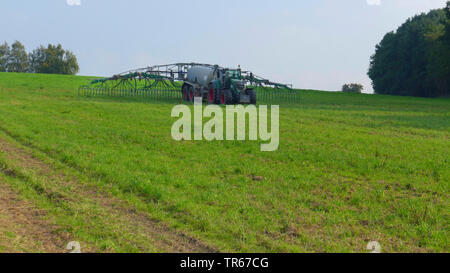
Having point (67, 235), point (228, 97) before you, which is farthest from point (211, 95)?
point (67, 235)

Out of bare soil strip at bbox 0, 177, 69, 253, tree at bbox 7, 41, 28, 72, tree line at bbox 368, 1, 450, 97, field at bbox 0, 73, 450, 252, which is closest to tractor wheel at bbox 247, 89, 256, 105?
field at bbox 0, 73, 450, 252

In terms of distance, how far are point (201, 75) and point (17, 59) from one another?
77.5m

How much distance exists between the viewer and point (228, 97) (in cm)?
3025

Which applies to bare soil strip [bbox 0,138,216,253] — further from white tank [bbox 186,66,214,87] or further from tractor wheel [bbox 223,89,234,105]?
white tank [bbox 186,66,214,87]

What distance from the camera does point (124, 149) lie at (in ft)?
40.6

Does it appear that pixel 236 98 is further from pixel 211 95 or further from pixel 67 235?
pixel 67 235

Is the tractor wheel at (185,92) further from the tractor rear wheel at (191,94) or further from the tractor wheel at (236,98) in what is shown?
the tractor wheel at (236,98)

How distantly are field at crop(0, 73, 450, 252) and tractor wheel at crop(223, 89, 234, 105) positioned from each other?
51.3ft

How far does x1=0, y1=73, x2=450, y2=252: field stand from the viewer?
6.30 meters

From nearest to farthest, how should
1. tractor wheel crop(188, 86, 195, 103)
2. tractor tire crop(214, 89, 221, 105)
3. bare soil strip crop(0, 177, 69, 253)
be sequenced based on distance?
bare soil strip crop(0, 177, 69, 253), tractor tire crop(214, 89, 221, 105), tractor wheel crop(188, 86, 195, 103)

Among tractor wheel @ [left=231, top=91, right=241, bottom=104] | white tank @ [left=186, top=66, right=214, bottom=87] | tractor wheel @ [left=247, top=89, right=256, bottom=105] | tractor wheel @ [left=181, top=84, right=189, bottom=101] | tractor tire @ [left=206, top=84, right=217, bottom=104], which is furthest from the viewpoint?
tractor wheel @ [left=181, top=84, right=189, bottom=101]

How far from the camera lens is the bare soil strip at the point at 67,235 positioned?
6.02 m

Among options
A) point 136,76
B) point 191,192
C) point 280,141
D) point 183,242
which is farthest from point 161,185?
point 136,76
